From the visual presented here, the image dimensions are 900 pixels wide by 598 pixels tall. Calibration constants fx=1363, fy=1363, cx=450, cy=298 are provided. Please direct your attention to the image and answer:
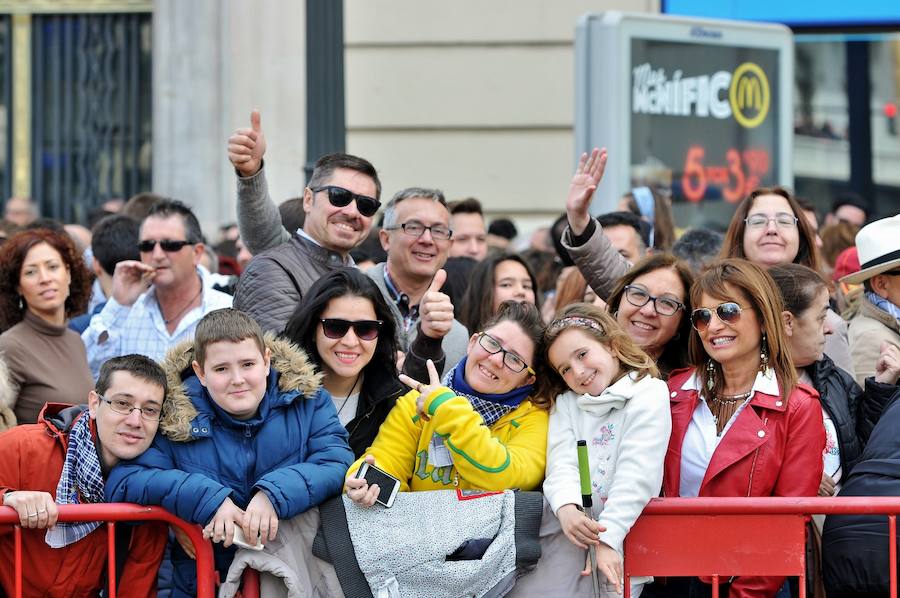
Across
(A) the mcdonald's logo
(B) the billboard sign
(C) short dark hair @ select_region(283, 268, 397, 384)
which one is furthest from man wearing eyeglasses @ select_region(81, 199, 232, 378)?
(A) the mcdonald's logo

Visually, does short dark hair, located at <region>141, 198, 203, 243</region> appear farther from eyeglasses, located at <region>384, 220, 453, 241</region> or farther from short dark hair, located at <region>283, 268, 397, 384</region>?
short dark hair, located at <region>283, 268, 397, 384</region>

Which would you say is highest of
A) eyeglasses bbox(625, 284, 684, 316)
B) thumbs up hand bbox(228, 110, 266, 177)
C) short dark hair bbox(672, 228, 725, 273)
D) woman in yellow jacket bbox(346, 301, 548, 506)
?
thumbs up hand bbox(228, 110, 266, 177)

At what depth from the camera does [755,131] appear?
10312 millimetres

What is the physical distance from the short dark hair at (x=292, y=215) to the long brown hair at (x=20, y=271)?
1.05 meters

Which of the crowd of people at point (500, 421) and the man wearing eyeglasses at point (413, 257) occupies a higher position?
the man wearing eyeglasses at point (413, 257)

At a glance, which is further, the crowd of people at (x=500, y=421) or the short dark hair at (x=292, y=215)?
the short dark hair at (x=292, y=215)

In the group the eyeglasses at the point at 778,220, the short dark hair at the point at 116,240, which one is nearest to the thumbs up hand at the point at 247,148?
the short dark hair at the point at 116,240

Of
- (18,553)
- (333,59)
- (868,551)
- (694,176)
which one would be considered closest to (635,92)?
(694,176)

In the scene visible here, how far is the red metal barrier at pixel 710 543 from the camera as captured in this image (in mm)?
4570

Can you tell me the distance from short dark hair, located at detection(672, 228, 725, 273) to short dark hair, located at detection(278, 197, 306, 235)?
1.92 meters

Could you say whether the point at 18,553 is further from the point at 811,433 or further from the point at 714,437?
the point at 811,433

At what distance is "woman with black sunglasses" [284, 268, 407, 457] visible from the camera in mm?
5027

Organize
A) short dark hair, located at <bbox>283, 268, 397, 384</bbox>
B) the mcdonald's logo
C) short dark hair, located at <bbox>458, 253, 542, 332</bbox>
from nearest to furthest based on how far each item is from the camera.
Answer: short dark hair, located at <bbox>283, 268, 397, 384</bbox>, short dark hair, located at <bbox>458, 253, 542, 332</bbox>, the mcdonald's logo

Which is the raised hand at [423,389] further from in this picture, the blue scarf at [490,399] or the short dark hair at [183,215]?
the short dark hair at [183,215]
